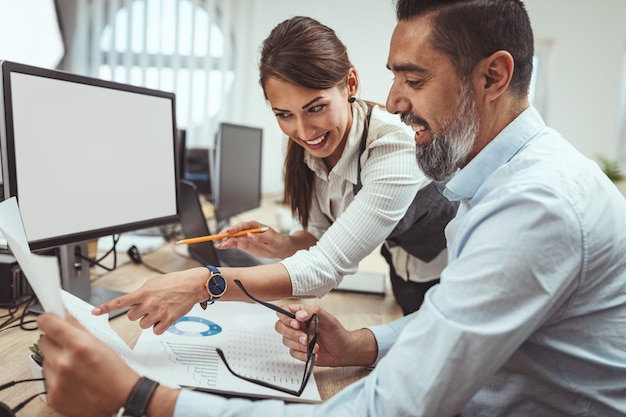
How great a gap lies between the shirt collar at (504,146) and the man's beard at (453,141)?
3 cm

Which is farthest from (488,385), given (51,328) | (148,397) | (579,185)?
(51,328)

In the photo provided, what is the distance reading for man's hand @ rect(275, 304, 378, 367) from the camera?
818 mm

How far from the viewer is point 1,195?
893 millimetres

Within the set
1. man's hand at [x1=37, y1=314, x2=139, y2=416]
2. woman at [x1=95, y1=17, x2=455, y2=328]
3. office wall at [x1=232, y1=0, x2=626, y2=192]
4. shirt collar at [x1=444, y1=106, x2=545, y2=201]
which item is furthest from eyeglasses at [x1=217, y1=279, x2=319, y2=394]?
office wall at [x1=232, y1=0, x2=626, y2=192]

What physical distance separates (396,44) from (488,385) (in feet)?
1.73

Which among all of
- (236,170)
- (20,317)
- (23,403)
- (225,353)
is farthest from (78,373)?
(236,170)

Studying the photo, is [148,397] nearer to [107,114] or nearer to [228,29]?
[107,114]

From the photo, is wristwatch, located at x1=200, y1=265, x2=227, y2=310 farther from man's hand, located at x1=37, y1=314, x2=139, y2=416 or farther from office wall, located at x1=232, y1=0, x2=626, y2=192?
office wall, located at x1=232, y1=0, x2=626, y2=192

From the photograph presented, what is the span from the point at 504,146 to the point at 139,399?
585 mm

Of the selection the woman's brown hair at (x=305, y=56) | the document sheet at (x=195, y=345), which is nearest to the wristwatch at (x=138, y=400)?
the document sheet at (x=195, y=345)

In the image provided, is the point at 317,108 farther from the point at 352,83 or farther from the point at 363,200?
the point at 363,200

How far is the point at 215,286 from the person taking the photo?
2.82ft

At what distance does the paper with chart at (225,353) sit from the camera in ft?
2.31

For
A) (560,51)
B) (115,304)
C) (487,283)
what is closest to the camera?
(487,283)
